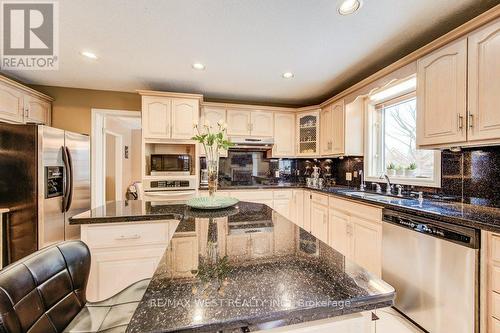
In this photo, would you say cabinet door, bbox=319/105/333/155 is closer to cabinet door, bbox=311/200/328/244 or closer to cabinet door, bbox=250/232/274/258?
cabinet door, bbox=311/200/328/244

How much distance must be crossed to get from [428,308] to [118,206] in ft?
7.94

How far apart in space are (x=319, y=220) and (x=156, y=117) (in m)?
2.72

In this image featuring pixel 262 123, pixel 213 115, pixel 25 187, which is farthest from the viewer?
pixel 262 123

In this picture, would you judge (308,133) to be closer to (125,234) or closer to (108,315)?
(125,234)

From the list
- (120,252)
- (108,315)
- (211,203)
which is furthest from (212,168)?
(108,315)

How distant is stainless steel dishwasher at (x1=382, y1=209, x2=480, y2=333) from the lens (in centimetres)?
128

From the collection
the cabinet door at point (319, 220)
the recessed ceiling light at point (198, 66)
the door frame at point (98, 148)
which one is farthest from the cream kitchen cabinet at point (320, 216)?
the door frame at point (98, 148)

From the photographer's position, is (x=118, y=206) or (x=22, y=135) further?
(x=22, y=135)

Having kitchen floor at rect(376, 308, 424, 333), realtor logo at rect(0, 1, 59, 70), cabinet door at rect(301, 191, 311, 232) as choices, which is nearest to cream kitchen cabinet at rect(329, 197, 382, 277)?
kitchen floor at rect(376, 308, 424, 333)

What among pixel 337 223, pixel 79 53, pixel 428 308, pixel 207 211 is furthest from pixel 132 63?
pixel 428 308

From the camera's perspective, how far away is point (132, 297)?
1020 mm

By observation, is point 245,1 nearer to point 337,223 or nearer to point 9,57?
point 337,223

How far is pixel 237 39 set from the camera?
79.3 inches

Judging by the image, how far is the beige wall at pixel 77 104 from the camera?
3.18m
